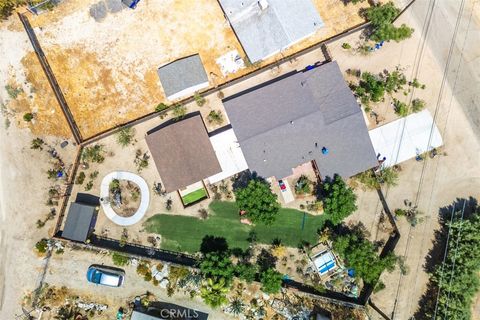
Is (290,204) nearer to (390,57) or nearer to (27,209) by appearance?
(390,57)

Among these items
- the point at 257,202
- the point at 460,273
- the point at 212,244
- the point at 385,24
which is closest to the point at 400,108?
the point at 385,24

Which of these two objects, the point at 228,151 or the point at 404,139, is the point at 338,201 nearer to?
the point at 404,139

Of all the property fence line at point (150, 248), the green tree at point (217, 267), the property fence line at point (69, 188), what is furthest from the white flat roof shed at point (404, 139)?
the property fence line at point (69, 188)

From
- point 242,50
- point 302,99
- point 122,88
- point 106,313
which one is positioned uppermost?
point 242,50

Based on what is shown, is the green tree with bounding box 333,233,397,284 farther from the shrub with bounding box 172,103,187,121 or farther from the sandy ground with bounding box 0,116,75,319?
the sandy ground with bounding box 0,116,75,319

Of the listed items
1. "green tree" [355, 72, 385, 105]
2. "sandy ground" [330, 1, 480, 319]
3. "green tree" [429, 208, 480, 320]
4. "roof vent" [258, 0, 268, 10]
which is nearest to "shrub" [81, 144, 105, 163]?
"roof vent" [258, 0, 268, 10]

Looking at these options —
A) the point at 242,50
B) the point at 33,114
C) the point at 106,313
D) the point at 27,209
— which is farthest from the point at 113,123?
the point at 106,313
